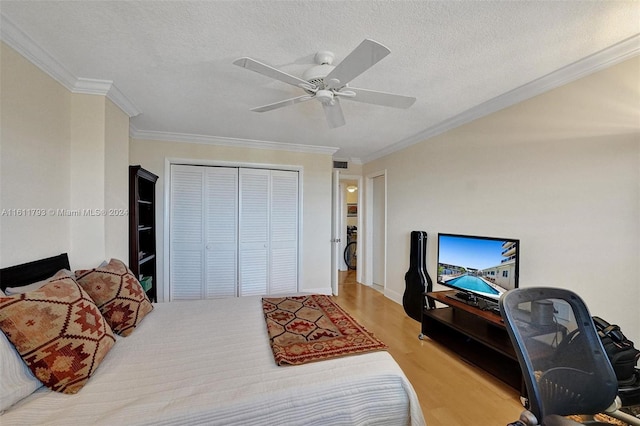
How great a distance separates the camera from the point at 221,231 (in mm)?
3828

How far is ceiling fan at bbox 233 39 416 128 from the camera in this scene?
1328 millimetres

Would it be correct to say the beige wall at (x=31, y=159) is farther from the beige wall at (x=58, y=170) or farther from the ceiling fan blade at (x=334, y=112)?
the ceiling fan blade at (x=334, y=112)

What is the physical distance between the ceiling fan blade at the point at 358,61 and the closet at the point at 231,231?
2569 millimetres

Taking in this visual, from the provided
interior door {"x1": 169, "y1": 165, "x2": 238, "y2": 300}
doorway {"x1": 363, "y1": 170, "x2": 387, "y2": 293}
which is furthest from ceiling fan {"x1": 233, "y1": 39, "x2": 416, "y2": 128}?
doorway {"x1": 363, "y1": 170, "x2": 387, "y2": 293}

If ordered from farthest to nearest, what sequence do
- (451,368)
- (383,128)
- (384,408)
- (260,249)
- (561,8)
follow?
(260,249) < (383,128) < (451,368) < (561,8) < (384,408)

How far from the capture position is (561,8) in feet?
4.48

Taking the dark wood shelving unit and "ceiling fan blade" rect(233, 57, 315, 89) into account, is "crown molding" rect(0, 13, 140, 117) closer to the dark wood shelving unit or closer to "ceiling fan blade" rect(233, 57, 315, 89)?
the dark wood shelving unit

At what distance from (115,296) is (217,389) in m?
1.08

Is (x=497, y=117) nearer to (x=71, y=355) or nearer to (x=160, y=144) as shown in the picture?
(x=71, y=355)

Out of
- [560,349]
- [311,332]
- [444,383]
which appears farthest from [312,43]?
[444,383]

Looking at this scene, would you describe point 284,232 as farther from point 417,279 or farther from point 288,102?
point 288,102

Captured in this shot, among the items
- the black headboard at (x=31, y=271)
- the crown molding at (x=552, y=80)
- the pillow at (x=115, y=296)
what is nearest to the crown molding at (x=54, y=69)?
the black headboard at (x=31, y=271)

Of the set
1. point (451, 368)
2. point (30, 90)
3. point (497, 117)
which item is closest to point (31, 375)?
point (30, 90)

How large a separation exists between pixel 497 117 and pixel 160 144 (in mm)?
4021
